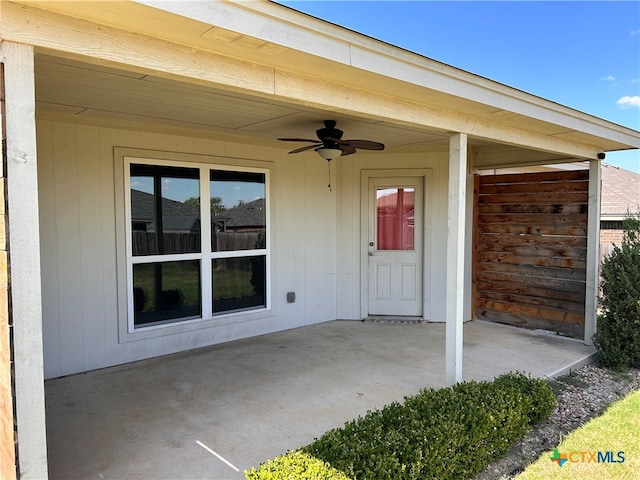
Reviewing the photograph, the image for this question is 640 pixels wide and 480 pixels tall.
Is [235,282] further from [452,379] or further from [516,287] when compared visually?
[516,287]

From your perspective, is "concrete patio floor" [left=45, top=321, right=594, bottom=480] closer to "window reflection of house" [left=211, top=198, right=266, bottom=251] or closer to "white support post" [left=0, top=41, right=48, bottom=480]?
"white support post" [left=0, top=41, right=48, bottom=480]

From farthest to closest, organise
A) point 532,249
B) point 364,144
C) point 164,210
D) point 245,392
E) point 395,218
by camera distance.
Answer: point 395,218
point 532,249
point 164,210
point 364,144
point 245,392

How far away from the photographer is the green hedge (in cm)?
219

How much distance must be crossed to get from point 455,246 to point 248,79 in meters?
2.03

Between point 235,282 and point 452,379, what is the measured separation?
2.77 metres

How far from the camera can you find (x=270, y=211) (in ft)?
18.2

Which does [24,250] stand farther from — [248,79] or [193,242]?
[193,242]

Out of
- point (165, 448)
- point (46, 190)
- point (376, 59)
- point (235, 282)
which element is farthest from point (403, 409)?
point (46, 190)

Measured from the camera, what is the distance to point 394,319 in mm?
6203

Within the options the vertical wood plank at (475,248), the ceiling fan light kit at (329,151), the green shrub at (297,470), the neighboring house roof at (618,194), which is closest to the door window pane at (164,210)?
the ceiling fan light kit at (329,151)

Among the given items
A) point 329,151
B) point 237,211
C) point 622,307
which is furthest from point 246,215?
point 622,307

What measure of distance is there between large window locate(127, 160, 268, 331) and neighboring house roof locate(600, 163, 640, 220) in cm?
816

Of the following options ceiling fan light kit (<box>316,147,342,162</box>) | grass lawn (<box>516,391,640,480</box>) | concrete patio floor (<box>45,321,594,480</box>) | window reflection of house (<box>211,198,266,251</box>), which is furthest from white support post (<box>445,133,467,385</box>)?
window reflection of house (<box>211,198,266,251</box>)

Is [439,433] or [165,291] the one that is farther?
[165,291]
